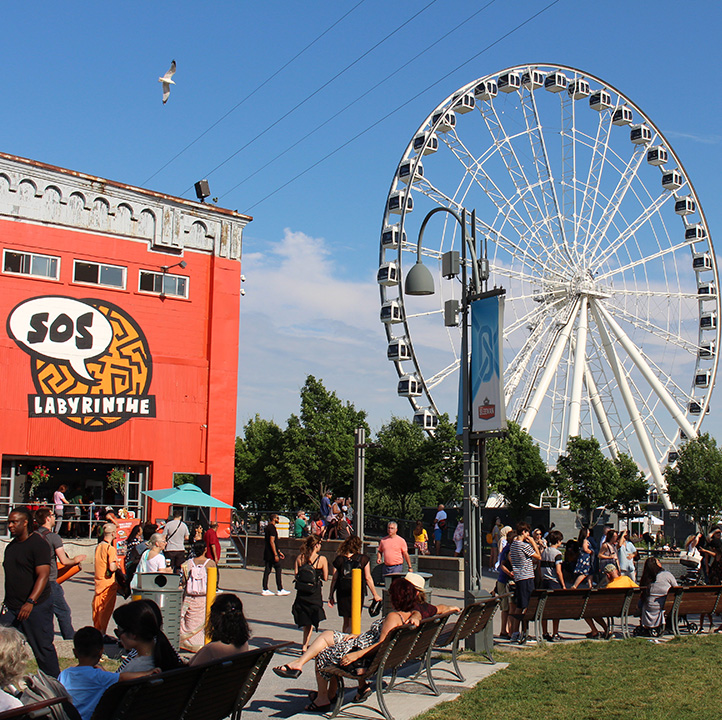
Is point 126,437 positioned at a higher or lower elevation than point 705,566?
higher

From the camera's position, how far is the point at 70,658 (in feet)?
Result: 32.9

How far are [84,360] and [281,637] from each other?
48.7 ft

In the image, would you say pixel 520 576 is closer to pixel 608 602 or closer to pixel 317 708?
pixel 608 602

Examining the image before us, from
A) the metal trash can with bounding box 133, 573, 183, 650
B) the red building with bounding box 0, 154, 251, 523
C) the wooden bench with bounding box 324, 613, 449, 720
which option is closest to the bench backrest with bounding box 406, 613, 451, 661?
the wooden bench with bounding box 324, 613, 449, 720

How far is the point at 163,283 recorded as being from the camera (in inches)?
1065

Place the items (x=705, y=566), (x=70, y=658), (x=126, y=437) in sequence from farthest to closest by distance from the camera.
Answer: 1. (x=126, y=437)
2. (x=705, y=566)
3. (x=70, y=658)

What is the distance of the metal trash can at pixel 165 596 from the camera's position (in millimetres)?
10469

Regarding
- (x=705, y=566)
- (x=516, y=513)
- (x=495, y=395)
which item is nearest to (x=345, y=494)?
(x=516, y=513)

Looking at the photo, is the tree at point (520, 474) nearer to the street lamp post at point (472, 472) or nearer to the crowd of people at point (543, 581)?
the crowd of people at point (543, 581)

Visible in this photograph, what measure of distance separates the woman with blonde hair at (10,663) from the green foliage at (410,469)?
129 feet

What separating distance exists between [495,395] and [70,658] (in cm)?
598

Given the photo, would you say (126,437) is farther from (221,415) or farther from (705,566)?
(705,566)

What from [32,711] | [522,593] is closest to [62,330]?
[522,593]

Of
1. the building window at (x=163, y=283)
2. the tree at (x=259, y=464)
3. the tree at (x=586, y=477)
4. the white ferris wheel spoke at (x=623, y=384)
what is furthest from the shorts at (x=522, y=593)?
Result: the tree at (x=259, y=464)
